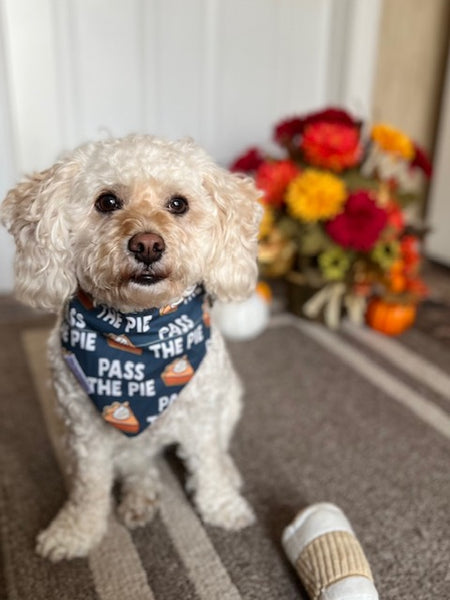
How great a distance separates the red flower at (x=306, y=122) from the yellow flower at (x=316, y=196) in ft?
0.69

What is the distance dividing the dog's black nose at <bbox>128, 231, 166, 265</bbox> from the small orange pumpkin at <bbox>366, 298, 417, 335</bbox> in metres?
1.23

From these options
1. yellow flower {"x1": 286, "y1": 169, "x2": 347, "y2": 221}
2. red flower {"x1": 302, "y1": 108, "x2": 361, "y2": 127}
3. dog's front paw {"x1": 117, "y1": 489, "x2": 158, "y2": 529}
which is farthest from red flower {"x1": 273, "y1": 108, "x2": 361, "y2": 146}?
dog's front paw {"x1": 117, "y1": 489, "x2": 158, "y2": 529}

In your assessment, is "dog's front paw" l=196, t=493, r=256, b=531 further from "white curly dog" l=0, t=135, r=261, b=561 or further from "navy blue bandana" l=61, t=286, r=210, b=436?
"navy blue bandana" l=61, t=286, r=210, b=436

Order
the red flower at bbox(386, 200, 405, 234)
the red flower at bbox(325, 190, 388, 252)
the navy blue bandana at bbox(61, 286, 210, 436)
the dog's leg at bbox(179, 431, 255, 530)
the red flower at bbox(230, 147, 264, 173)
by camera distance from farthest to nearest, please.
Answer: the red flower at bbox(230, 147, 264, 173), the red flower at bbox(386, 200, 405, 234), the red flower at bbox(325, 190, 388, 252), the dog's leg at bbox(179, 431, 255, 530), the navy blue bandana at bbox(61, 286, 210, 436)

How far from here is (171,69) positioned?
2.12m

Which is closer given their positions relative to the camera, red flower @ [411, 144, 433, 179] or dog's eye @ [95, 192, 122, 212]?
dog's eye @ [95, 192, 122, 212]

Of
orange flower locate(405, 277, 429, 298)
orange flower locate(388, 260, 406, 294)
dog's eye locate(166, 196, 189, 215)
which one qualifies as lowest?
orange flower locate(405, 277, 429, 298)

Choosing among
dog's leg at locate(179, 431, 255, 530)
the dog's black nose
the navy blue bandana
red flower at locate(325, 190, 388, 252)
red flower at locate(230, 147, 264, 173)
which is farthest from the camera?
red flower at locate(230, 147, 264, 173)

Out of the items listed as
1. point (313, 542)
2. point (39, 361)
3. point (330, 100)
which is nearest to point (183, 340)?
point (313, 542)

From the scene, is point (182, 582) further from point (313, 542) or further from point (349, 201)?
point (349, 201)

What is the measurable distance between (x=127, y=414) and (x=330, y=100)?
193 cm

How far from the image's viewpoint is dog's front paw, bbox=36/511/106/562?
99 cm

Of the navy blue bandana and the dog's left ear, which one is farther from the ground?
the dog's left ear

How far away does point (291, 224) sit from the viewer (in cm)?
183
